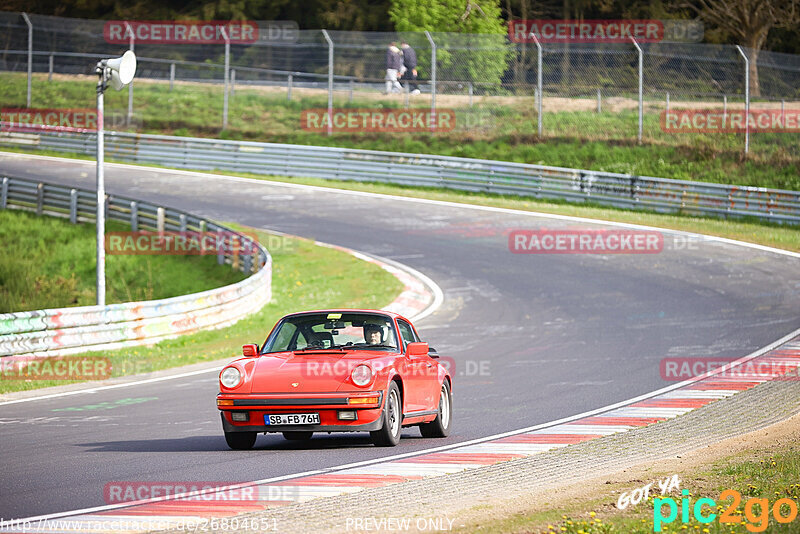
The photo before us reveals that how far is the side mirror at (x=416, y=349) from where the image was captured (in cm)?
1077

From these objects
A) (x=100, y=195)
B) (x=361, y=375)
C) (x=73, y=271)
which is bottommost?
(x=73, y=271)

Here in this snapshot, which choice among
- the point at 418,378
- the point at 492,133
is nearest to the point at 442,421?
the point at 418,378

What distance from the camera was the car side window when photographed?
11.5 metres

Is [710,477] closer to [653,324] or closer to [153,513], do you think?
[153,513]

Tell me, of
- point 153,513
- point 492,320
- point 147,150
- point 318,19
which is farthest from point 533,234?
point 318,19

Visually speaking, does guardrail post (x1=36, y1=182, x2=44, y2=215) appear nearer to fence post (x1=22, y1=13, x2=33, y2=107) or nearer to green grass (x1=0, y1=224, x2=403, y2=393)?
green grass (x1=0, y1=224, x2=403, y2=393)

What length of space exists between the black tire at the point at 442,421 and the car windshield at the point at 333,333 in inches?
39.1

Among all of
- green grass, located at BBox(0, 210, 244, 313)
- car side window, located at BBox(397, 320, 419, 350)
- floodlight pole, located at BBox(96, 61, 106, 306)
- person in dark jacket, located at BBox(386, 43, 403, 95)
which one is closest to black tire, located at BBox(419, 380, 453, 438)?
car side window, located at BBox(397, 320, 419, 350)

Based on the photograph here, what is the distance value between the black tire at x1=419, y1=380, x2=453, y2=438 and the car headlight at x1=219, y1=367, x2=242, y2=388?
216 cm

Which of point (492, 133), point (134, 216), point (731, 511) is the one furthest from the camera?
point (492, 133)

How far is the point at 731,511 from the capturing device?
22.2 feet

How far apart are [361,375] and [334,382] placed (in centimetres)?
25

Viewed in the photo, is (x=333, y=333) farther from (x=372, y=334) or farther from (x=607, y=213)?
(x=607, y=213)

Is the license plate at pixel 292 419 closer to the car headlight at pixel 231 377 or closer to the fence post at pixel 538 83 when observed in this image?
the car headlight at pixel 231 377
